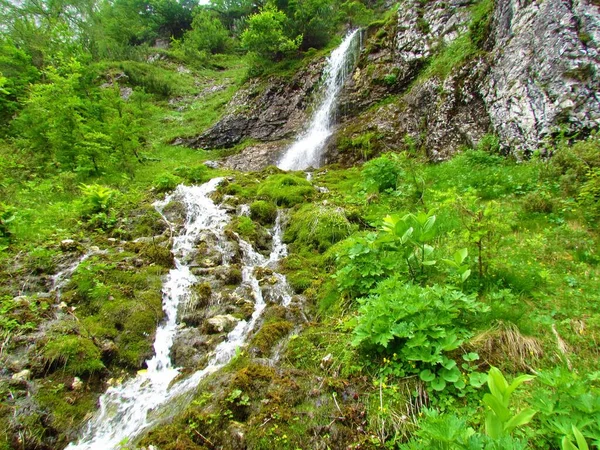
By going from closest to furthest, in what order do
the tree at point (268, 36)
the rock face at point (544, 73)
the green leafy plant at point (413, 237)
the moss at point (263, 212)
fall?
the green leafy plant at point (413, 237) < the rock face at point (544, 73) < the moss at point (263, 212) < the tree at point (268, 36)

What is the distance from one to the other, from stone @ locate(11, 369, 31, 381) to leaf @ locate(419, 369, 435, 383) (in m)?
3.86

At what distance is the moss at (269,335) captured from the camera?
339 cm

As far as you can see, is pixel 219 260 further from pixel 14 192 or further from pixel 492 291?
pixel 14 192

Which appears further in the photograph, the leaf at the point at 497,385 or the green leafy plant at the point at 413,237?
the green leafy plant at the point at 413,237

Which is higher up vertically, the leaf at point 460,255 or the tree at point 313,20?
the tree at point 313,20

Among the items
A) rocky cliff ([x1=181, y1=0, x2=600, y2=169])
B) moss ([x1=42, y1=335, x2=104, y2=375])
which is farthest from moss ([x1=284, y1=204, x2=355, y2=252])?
moss ([x1=42, y1=335, x2=104, y2=375])

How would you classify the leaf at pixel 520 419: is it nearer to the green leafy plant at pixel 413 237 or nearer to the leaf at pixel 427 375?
the leaf at pixel 427 375

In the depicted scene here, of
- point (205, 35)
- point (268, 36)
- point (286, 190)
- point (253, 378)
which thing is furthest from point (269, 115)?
point (205, 35)

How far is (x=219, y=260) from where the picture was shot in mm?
5961

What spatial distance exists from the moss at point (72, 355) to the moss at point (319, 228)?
12.4 ft

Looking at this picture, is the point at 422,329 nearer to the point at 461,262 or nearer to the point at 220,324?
the point at 461,262

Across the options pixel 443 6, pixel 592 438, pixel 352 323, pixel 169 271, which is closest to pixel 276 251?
pixel 169 271

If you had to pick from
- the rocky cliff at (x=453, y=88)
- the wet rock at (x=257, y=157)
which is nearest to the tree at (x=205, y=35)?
the rocky cliff at (x=453, y=88)

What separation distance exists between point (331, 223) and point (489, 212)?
3.46 metres
